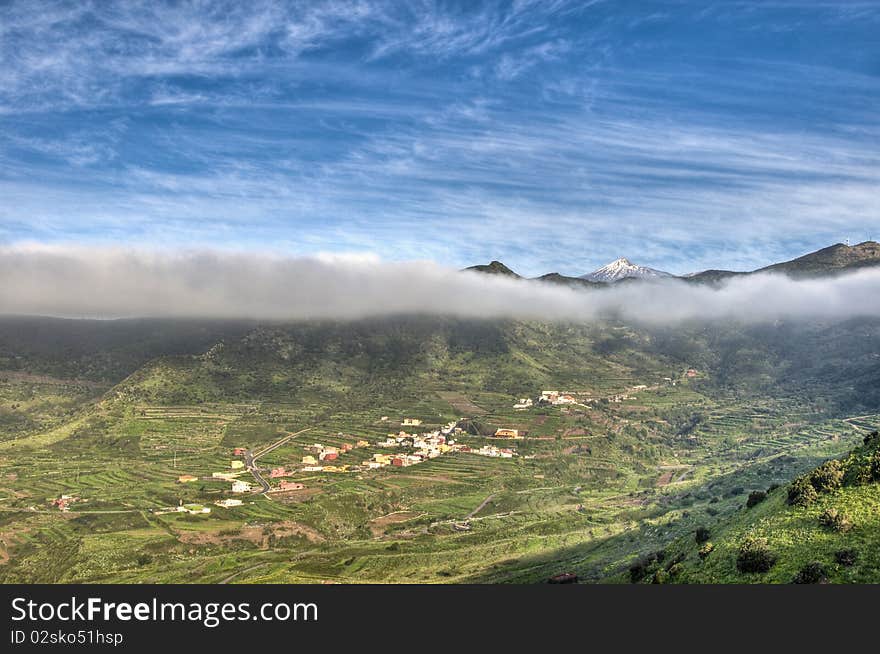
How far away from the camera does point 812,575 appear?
102 ft

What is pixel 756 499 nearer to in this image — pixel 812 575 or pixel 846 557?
pixel 846 557

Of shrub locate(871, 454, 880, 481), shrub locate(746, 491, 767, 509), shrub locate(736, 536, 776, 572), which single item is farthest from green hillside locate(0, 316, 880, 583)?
shrub locate(736, 536, 776, 572)

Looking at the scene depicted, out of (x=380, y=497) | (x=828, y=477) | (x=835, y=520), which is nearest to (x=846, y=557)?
(x=835, y=520)

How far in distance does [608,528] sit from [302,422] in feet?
420

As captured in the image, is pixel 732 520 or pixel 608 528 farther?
pixel 608 528

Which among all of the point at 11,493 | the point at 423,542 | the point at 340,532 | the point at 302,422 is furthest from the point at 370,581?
the point at 302,422

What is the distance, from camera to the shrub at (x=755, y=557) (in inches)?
1363

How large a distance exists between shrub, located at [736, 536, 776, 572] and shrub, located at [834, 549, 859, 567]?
353 cm

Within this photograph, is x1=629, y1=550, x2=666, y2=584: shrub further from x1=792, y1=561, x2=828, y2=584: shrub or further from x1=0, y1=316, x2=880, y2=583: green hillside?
x1=792, y1=561, x2=828, y2=584: shrub

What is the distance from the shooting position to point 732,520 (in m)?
49.1

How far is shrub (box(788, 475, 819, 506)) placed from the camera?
40.0 m
